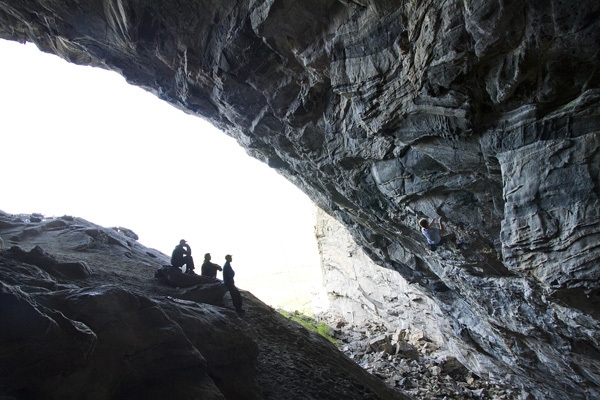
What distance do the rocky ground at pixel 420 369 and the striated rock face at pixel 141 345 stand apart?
295 inches

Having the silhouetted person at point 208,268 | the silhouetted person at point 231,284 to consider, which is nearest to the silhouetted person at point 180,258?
the silhouetted person at point 208,268

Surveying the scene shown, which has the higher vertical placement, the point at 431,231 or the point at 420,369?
the point at 431,231

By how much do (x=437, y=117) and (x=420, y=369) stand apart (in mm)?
18980

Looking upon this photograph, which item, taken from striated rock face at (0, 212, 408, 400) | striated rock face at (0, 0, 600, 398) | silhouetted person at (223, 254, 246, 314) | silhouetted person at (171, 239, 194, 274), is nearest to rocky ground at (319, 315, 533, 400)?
striated rock face at (0, 0, 600, 398)

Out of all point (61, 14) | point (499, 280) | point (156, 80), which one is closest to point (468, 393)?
point (499, 280)

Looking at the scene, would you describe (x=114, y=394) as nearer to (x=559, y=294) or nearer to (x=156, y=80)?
(x=559, y=294)

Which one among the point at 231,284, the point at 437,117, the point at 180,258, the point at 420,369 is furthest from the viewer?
the point at 420,369

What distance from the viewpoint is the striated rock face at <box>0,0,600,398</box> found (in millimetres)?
7660

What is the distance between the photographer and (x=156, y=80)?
18.6 m

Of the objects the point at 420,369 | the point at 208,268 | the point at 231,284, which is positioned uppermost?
the point at 208,268

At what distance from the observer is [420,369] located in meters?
22.2

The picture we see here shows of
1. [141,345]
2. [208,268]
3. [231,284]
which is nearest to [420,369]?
[231,284]

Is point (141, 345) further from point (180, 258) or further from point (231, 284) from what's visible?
point (180, 258)

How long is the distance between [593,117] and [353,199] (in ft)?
30.7
